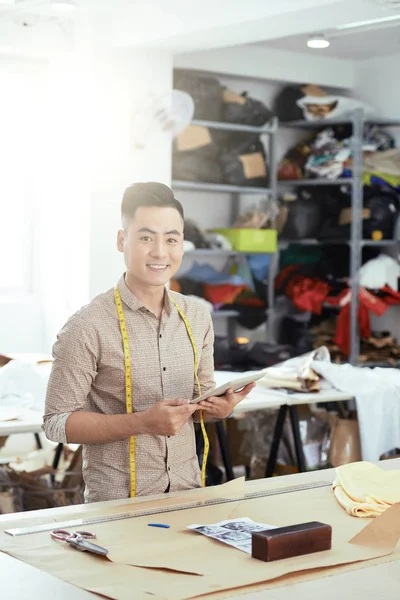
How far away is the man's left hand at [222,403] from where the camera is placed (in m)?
2.35

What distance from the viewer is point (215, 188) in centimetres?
731

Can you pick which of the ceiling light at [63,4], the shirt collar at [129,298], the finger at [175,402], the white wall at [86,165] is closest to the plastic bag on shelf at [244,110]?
the white wall at [86,165]

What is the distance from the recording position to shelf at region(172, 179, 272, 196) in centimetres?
715

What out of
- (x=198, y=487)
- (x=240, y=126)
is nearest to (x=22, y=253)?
(x=240, y=126)

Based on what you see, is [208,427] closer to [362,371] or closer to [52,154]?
[362,371]

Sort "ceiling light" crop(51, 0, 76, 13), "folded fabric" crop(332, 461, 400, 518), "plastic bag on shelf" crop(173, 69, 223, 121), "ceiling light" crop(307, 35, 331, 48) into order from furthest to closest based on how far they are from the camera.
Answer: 1. "plastic bag on shelf" crop(173, 69, 223, 121)
2. "ceiling light" crop(307, 35, 331, 48)
3. "ceiling light" crop(51, 0, 76, 13)
4. "folded fabric" crop(332, 461, 400, 518)

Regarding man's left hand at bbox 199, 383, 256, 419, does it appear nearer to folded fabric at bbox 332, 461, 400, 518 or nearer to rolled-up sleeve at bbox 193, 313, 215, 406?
rolled-up sleeve at bbox 193, 313, 215, 406

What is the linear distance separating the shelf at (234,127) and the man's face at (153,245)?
15.8ft

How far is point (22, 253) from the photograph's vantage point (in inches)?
274

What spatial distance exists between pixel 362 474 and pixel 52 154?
→ 478 centimetres

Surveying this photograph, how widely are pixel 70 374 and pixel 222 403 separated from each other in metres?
0.36

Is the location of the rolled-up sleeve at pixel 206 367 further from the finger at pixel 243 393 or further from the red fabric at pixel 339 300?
the red fabric at pixel 339 300

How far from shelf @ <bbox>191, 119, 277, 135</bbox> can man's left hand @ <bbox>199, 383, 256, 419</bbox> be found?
490cm

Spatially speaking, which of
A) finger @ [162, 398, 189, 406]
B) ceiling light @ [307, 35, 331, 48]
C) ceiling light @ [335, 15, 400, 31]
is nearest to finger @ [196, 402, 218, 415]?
finger @ [162, 398, 189, 406]
